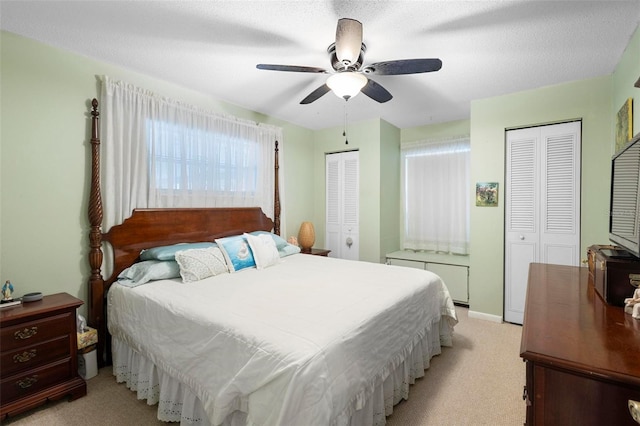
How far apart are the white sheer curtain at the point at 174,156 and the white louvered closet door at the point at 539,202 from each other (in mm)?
2963

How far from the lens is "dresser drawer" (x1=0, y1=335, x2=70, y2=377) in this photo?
181 centimetres

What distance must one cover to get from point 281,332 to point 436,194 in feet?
11.9

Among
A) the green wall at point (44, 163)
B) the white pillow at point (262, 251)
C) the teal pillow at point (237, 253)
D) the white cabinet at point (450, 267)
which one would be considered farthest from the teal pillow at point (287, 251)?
the green wall at point (44, 163)

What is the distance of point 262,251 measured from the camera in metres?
3.00

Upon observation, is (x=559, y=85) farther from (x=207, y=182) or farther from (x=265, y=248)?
(x=207, y=182)

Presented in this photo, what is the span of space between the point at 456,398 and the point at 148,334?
85.4 inches

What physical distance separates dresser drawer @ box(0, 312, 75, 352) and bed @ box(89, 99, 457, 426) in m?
0.33

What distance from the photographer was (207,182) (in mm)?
3244

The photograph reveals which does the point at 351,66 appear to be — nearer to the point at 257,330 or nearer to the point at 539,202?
the point at 257,330

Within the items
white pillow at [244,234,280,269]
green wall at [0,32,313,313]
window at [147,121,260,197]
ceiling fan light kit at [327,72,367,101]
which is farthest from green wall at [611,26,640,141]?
green wall at [0,32,313,313]

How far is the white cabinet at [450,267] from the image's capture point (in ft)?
12.6

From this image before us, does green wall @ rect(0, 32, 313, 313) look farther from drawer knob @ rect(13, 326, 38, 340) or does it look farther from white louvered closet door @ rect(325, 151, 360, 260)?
white louvered closet door @ rect(325, 151, 360, 260)

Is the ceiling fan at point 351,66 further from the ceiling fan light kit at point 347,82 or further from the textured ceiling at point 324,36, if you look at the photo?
the textured ceiling at point 324,36

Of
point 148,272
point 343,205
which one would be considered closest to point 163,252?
point 148,272
